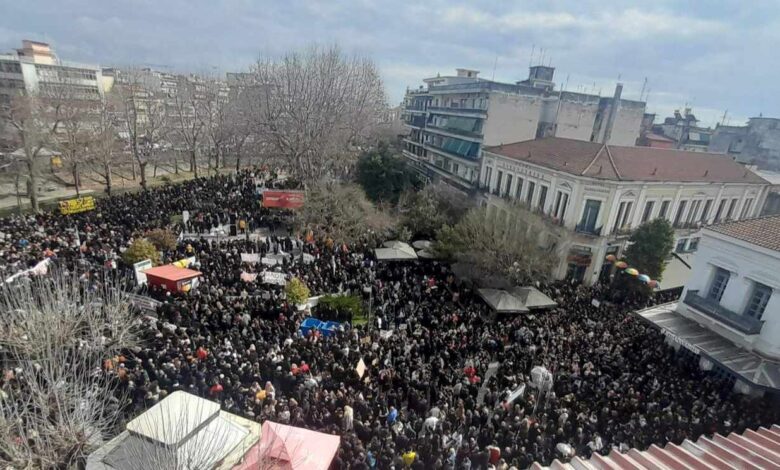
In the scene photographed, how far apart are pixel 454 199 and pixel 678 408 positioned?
21923mm

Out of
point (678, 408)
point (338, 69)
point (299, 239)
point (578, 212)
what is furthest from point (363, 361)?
point (338, 69)

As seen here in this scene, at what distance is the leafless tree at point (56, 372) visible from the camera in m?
7.65

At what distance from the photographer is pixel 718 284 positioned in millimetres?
16016

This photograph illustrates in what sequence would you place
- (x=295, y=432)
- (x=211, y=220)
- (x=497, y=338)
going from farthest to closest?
(x=211, y=220)
(x=497, y=338)
(x=295, y=432)

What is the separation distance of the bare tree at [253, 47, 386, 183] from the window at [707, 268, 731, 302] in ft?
82.0

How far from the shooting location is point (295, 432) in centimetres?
902

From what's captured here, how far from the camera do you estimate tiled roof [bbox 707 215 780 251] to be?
1441 centimetres

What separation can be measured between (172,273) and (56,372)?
675 centimetres

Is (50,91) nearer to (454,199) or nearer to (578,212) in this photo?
(454,199)

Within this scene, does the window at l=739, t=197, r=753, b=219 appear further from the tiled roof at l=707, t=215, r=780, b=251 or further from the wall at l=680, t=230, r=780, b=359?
the wall at l=680, t=230, r=780, b=359

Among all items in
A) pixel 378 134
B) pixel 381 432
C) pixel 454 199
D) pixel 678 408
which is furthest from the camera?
pixel 378 134

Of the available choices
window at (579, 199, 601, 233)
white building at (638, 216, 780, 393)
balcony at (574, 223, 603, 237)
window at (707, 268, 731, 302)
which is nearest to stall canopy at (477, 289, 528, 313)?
white building at (638, 216, 780, 393)

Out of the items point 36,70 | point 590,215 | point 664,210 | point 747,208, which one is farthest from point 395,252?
point 36,70

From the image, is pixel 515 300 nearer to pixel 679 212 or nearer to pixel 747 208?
pixel 679 212
